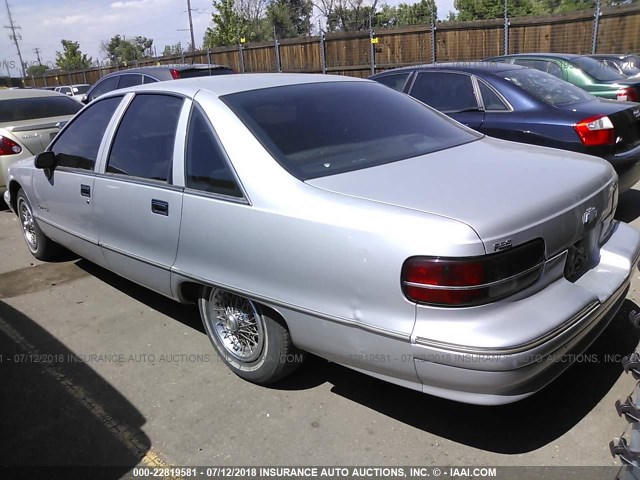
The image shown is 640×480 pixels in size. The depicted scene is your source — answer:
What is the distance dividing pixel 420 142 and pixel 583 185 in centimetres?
94

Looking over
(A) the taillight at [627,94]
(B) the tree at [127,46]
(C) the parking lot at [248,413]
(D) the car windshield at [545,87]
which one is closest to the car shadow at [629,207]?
(D) the car windshield at [545,87]

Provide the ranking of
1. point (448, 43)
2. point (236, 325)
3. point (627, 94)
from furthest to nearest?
1. point (448, 43)
2. point (627, 94)
3. point (236, 325)

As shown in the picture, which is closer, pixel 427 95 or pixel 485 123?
pixel 485 123

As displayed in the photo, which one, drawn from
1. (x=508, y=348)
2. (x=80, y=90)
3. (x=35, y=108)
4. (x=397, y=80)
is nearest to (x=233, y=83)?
(x=508, y=348)

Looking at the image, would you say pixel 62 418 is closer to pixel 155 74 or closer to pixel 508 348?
pixel 508 348

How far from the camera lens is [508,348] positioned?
209cm

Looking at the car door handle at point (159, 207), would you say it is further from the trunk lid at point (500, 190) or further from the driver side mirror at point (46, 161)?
the driver side mirror at point (46, 161)

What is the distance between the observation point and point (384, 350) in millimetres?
2307

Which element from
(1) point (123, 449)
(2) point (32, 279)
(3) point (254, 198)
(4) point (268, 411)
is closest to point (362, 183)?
(3) point (254, 198)

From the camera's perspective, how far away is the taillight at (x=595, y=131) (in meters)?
4.97

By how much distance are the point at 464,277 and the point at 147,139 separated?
2.31 meters

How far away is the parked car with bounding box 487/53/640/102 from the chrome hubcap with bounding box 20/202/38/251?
7.93m

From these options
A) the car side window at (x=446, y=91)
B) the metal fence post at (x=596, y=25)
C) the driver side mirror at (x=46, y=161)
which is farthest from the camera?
the metal fence post at (x=596, y=25)

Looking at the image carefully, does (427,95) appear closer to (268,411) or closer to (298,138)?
(298,138)
